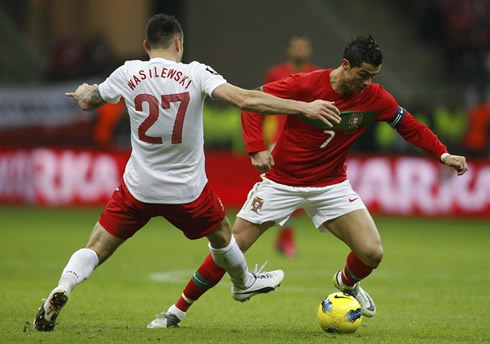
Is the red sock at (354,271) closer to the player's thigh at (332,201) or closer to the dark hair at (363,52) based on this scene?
the player's thigh at (332,201)

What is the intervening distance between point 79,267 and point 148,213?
615 mm

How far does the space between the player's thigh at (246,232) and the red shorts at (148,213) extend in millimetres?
779

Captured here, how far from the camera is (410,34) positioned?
86.8ft

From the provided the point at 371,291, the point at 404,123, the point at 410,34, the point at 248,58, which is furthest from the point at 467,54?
the point at 404,123

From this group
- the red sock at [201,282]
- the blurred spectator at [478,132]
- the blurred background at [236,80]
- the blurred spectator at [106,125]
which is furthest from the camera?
the blurred spectator at [106,125]

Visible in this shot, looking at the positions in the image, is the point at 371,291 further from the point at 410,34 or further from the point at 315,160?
the point at 410,34

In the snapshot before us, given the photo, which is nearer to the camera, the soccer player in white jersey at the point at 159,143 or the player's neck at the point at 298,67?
the soccer player in white jersey at the point at 159,143

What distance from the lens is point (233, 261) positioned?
756 centimetres

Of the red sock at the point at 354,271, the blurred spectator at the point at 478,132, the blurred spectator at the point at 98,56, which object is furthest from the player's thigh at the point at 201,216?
the blurred spectator at the point at 98,56

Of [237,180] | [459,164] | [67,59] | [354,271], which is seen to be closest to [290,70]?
[354,271]

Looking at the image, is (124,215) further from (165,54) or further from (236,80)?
(236,80)

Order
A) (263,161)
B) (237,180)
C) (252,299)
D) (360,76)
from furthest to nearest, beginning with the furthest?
(237,180)
(252,299)
(360,76)
(263,161)

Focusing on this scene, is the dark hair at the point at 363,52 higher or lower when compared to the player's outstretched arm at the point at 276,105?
higher

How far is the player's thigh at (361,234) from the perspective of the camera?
8031mm
